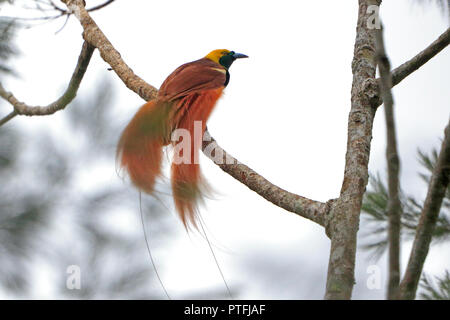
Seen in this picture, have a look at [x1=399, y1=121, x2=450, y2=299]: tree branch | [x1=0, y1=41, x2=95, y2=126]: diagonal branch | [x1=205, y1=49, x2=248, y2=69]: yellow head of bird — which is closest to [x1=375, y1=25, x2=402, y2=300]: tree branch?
[x1=399, y1=121, x2=450, y2=299]: tree branch

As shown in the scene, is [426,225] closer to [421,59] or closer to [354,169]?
[354,169]

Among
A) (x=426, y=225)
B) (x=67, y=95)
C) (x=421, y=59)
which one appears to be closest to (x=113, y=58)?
(x=67, y=95)

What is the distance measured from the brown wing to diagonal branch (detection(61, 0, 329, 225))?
59 millimetres

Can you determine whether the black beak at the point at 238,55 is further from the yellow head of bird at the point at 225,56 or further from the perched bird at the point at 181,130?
the perched bird at the point at 181,130

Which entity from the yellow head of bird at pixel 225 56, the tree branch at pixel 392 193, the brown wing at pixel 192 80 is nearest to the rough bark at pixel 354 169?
the tree branch at pixel 392 193

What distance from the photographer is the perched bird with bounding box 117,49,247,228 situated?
139cm

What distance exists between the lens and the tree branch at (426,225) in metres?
0.80

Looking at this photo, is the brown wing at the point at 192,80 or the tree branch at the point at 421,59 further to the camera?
the brown wing at the point at 192,80

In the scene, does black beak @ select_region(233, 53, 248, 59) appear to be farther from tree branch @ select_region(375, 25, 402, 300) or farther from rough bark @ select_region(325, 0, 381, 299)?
tree branch @ select_region(375, 25, 402, 300)

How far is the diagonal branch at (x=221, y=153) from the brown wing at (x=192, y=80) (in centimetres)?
6

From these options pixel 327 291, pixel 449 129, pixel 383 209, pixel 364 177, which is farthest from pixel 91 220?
pixel 383 209

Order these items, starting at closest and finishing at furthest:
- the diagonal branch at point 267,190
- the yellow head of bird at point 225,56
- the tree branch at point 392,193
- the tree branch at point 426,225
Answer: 1. the tree branch at point 392,193
2. the tree branch at point 426,225
3. the diagonal branch at point 267,190
4. the yellow head of bird at point 225,56

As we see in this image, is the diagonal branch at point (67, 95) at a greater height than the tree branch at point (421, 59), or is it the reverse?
the diagonal branch at point (67, 95)
